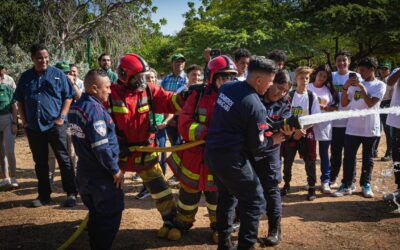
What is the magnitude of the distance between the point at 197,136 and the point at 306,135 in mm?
2515

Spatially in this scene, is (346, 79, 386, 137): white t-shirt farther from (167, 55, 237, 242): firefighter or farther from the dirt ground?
(167, 55, 237, 242): firefighter

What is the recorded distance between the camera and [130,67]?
4020mm

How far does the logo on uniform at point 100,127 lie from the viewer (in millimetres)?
3308

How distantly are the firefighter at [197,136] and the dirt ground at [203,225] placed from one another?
0.48 m

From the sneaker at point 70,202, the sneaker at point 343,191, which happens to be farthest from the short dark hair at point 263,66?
the sneaker at point 70,202

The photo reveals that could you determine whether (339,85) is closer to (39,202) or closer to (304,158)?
(304,158)

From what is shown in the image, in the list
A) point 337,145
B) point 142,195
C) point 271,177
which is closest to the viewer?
point 271,177

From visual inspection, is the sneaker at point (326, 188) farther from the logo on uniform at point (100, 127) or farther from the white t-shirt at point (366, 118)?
the logo on uniform at point (100, 127)

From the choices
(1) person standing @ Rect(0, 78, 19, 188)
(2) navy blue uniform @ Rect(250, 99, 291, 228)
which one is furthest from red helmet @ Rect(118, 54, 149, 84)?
(1) person standing @ Rect(0, 78, 19, 188)

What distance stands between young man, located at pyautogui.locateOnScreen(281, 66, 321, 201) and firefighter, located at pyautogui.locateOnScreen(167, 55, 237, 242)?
205 centimetres

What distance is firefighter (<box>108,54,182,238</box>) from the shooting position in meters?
4.05

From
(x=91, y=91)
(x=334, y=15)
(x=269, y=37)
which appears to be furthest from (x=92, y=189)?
(x=334, y=15)

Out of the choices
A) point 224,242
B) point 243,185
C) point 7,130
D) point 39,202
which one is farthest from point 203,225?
point 7,130

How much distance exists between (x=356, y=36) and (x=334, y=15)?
7.08 ft
